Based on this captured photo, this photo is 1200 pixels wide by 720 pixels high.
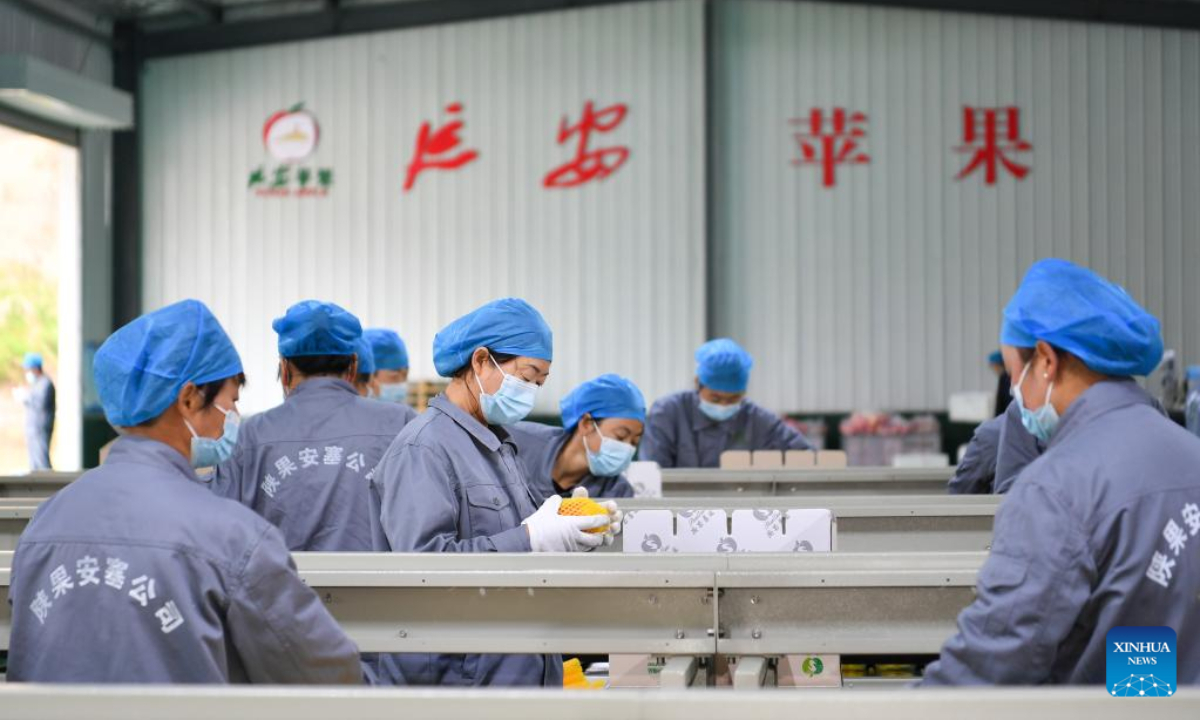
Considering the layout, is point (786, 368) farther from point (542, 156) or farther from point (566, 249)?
point (542, 156)

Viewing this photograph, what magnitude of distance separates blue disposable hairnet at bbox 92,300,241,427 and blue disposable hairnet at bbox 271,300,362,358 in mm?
1545

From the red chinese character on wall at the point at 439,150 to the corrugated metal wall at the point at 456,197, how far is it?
0.28ft

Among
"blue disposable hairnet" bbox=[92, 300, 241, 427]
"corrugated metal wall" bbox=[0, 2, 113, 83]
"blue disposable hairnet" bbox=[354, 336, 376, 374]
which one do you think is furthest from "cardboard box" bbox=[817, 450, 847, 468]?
"corrugated metal wall" bbox=[0, 2, 113, 83]

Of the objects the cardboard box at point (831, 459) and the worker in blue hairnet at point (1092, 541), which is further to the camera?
the cardboard box at point (831, 459)

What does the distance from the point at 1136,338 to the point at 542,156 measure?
9.41 m

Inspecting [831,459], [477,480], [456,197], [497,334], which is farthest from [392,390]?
[456,197]

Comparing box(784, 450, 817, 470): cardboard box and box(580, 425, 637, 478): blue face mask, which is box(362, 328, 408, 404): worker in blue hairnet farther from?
box(580, 425, 637, 478): blue face mask

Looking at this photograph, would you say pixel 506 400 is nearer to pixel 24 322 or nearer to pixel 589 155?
pixel 589 155

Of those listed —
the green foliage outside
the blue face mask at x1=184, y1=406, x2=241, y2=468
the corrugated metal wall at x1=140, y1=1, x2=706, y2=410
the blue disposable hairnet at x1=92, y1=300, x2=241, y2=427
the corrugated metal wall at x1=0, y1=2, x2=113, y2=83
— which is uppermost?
the corrugated metal wall at x1=0, y1=2, x2=113, y2=83

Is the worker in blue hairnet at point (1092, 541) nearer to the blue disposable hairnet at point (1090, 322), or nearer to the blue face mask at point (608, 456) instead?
the blue disposable hairnet at point (1090, 322)

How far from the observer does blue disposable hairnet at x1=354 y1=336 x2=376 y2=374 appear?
3.73 metres

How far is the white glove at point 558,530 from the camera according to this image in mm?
2525

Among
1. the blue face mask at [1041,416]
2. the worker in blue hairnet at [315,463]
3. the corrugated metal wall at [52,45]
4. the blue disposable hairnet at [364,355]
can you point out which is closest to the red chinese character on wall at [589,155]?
the corrugated metal wall at [52,45]

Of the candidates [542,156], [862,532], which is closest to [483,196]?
[542,156]
